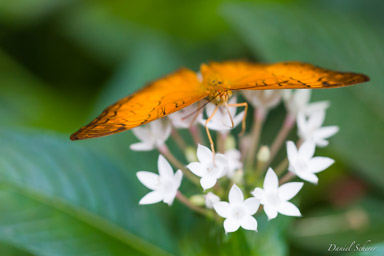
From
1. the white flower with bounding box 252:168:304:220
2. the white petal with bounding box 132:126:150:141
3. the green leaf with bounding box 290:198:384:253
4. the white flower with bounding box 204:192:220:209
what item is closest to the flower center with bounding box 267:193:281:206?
the white flower with bounding box 252:168:304:220

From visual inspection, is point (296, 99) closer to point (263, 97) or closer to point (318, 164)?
point (263, 97)

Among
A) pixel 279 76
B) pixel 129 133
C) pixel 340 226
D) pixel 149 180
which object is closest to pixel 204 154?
pixel 149 180

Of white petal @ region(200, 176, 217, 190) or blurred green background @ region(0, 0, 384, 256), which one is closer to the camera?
white petal @ region(200, 176, 217, 190)

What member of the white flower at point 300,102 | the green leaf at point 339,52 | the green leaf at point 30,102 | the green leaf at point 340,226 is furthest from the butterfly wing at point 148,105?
the green leaf at point 30,102

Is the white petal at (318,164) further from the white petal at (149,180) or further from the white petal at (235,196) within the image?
the white petal at (149,180)

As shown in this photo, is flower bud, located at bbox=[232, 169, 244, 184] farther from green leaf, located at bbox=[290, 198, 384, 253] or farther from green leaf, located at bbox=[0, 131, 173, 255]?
green leaf, located at bbox=[290, 198, 384, 253]

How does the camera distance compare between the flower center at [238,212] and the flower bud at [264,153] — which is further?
the flower bud at [264,153]
